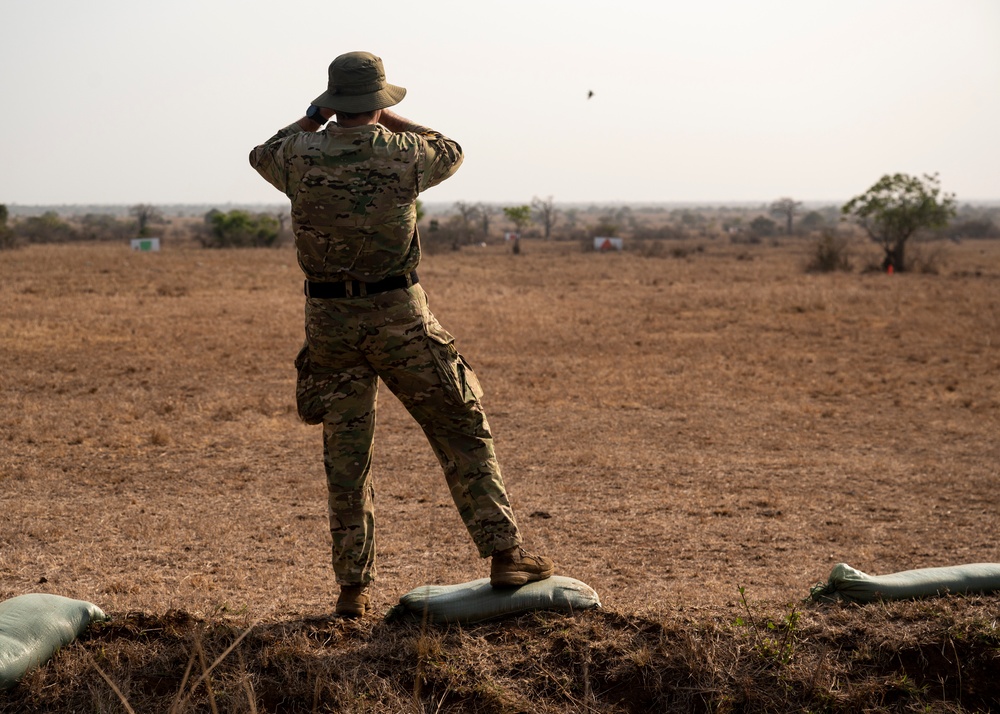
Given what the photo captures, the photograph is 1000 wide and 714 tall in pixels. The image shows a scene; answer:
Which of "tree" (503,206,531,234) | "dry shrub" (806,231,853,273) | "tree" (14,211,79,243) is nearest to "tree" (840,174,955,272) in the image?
"dry shrub" (806,231,853,273)

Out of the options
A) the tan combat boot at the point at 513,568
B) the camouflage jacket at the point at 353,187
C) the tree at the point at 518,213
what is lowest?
the tan combat boot at the point at 513,568

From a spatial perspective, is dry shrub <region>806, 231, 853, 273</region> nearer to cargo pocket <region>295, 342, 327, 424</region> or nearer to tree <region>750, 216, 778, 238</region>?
cargo pocket <region>295, 342, 327, 424</region>

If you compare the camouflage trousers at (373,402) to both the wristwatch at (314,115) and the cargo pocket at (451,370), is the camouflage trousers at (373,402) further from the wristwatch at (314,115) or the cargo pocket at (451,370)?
the wristwatch at (314,115)

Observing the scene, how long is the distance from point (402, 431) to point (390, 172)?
4.61 meters

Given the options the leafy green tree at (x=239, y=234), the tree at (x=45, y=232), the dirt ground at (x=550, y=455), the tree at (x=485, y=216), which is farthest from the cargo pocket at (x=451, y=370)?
the tree at (x=485, y=216)

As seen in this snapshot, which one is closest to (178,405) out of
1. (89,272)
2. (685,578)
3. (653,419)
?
(653,419)

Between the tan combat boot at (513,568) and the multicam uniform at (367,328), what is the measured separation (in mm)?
48

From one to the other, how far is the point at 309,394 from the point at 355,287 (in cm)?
43

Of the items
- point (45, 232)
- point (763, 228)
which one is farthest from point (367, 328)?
point (763, 228)

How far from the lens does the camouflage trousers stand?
3.27 metres

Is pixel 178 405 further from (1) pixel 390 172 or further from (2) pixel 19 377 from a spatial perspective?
(1) pixel 390 172

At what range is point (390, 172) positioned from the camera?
3205 mm

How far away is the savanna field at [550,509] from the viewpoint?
3.05 m

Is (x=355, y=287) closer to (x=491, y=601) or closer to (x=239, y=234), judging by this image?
(x=491, y=601)
